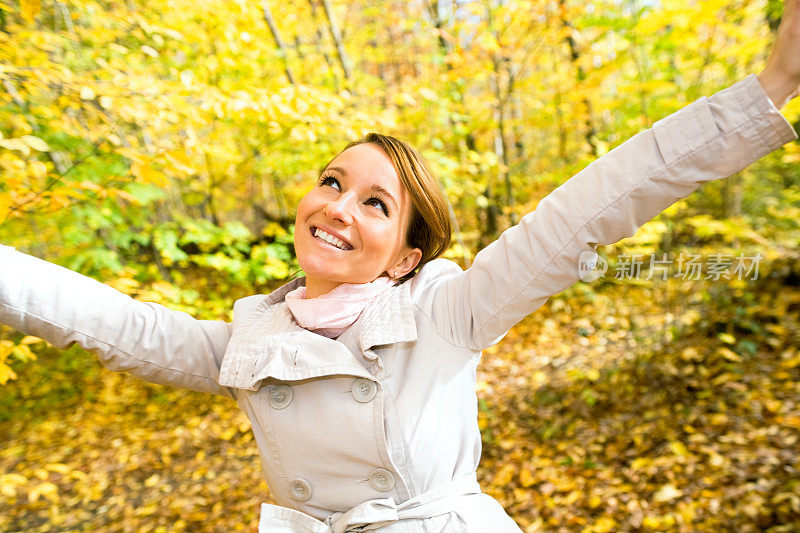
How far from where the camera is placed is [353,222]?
128 cm

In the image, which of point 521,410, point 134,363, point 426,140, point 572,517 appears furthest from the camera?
point 426,140

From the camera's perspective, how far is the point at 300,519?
1.24 meters

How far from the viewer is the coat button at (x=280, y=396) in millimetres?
1221

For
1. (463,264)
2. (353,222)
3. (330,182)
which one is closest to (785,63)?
(353,222)

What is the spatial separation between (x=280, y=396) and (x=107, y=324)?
54 centimetres

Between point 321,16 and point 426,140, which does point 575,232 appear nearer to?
point 426,140

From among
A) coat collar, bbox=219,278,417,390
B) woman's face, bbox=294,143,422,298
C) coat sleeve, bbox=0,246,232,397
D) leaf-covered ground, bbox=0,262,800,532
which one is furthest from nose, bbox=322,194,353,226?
leaf-covered ground, bbox=0,262,800,532

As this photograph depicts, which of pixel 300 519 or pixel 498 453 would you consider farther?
pixel 498 453

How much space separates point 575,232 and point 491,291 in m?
0.24

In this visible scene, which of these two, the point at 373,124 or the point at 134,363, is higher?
the point at 373,124

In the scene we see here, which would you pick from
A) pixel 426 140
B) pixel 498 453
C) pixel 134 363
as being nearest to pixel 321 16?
pixel 426 140

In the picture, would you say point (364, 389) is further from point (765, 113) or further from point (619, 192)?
point (765, 113)

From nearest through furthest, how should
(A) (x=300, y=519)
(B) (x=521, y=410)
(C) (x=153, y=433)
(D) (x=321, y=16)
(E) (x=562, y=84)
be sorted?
(A) (x=300, y=519), (B) (x=521, y=410), (C) (x=153, y=433), (E) (x=562, y=84), (D) (x=321, y=16)

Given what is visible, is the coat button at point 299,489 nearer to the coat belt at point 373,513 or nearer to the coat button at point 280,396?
the coat belt at point 373,513
